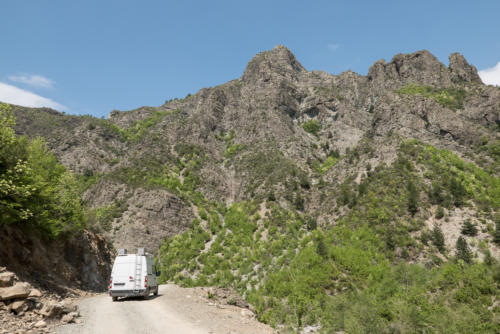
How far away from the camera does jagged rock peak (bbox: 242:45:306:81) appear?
4008 inches

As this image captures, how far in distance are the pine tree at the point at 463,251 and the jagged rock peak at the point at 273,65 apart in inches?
3054

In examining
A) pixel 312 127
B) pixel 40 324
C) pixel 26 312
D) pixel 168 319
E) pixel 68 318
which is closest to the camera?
pixel 40 324

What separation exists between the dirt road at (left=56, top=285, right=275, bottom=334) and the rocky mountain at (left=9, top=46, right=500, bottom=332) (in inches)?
141

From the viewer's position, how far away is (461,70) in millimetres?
82750

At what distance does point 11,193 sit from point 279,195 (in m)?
48.5

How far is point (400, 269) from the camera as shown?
1368 inches

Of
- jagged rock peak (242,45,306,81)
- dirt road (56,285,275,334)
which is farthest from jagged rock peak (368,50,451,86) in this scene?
dirt road (56,285,275,334)

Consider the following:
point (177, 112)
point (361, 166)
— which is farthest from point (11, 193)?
point (177, 112)

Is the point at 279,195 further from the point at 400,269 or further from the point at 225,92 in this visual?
the point at 225,92

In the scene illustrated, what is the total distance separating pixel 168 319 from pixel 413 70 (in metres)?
102

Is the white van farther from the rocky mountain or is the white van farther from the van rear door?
the rocky mountain

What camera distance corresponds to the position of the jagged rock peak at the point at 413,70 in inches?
3214

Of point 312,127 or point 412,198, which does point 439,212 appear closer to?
point 412,198

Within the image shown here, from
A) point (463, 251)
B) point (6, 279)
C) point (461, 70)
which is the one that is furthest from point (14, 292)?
point (461, 70)
